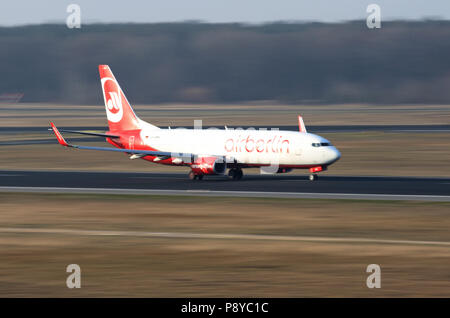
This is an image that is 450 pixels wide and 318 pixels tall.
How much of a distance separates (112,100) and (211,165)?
1039 centimetres

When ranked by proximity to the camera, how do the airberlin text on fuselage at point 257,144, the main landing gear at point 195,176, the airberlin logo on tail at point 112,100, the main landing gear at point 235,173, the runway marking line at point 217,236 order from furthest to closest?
the airberlin logo on tail at point 112,100 → the main landing gear at point 235,173 → the main landing gear at point 195,176 → the airberlin text on fuselage at point 257,144 → the runway marking line at point 217,236

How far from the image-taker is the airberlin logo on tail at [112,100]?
59875 mm

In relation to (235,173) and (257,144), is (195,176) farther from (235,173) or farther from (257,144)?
(257,144)

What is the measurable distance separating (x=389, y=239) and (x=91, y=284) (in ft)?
42.4

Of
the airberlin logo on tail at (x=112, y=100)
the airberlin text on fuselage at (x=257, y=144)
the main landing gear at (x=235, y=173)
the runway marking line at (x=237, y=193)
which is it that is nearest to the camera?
the runway marking line at (x=237, y=193)

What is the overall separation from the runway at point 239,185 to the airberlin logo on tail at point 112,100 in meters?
4.22

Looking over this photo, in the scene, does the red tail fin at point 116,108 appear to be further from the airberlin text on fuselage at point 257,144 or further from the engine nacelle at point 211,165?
the airberlin text on fuselage at point 257,144

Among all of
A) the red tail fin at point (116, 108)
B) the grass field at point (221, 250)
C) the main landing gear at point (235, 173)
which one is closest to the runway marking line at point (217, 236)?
the grass field at point (221, 250)

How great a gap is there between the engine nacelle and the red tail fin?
662cm

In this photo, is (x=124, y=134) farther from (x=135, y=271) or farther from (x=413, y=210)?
(x=135, y=271)

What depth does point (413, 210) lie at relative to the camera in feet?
129

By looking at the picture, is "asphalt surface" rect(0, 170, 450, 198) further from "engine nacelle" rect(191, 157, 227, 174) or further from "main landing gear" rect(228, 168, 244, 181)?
"engine nacelle" rect(191, 157, 227, 174)

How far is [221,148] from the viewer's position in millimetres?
55156
